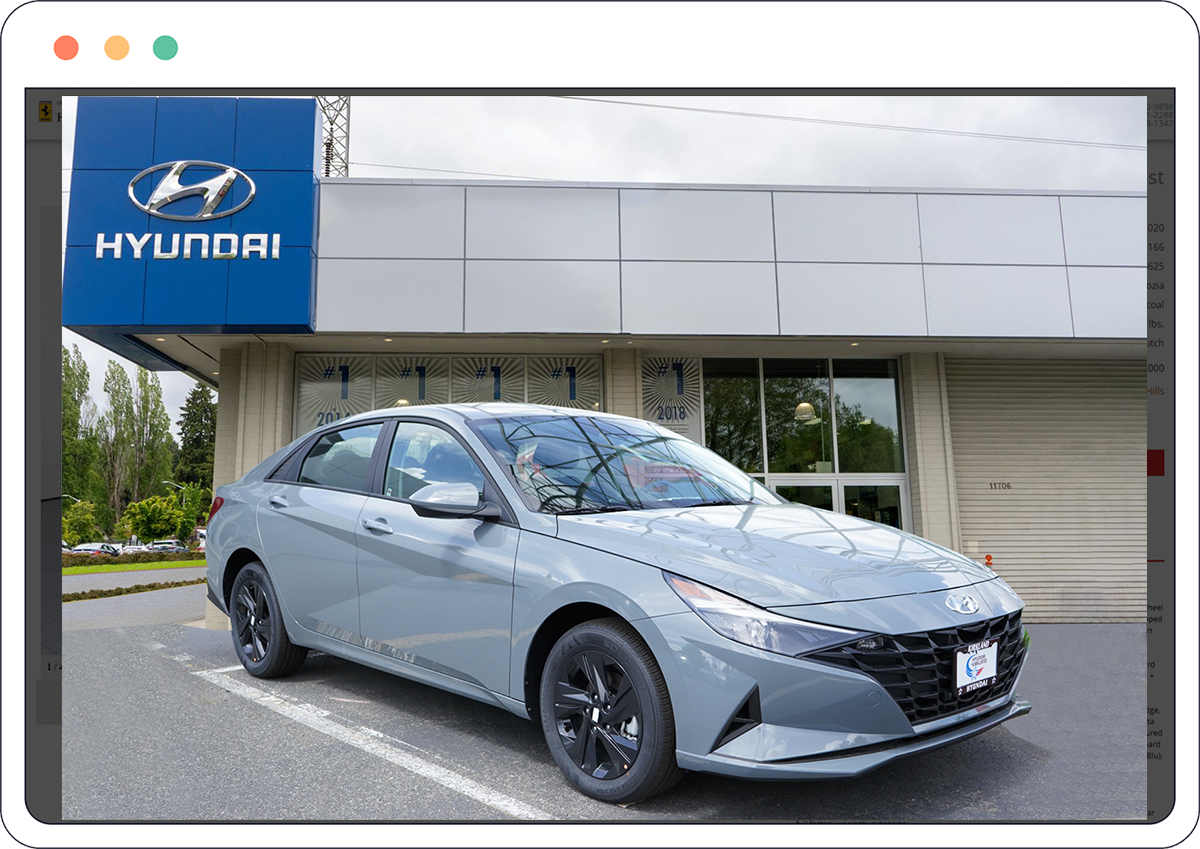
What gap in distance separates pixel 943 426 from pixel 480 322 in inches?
257

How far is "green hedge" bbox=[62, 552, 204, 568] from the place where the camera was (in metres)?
2.12

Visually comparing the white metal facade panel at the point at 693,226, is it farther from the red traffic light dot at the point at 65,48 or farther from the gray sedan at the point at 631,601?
the red traffic light dot at the point at 65,48

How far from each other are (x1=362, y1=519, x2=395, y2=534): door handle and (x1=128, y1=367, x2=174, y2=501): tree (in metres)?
1.07

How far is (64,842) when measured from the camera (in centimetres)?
179

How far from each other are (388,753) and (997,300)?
8799 millimetres

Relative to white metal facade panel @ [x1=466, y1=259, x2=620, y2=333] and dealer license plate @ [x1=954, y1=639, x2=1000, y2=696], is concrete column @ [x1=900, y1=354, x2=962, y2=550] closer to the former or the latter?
white metal facade panel @ [x1=466, y1=259, x2=620, y2=333]

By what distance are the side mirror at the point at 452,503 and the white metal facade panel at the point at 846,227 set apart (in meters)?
6.92

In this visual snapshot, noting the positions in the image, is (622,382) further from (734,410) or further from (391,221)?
(391,221)

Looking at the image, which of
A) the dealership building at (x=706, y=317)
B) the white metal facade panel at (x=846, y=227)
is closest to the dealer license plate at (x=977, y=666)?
the dealership building at (x=706, y=317)

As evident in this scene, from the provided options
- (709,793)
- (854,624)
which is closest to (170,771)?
(709,793)

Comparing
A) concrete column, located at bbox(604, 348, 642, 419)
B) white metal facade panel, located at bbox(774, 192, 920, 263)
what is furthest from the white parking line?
white metal facade panel, located at bbox(774, 192, 920, 263)

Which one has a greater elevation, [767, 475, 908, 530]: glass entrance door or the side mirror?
the side mirror

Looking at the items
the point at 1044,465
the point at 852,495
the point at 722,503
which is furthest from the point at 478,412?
the point at 1044,465

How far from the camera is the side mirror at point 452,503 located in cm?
343
